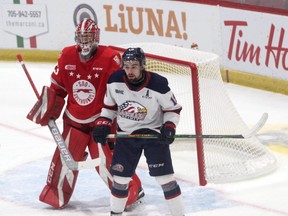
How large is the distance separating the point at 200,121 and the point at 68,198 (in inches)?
41.1

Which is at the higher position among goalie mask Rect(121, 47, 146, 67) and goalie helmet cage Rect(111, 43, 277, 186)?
goalie mask Rect(121, 47, 146, 67)

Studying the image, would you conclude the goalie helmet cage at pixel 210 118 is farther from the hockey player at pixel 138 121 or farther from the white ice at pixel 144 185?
the hockey player at pixel 138 121

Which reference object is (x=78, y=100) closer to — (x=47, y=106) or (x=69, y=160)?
(x=47, y=106)

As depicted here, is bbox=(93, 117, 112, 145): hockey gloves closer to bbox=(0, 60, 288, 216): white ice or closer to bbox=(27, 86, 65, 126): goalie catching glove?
bbox=(27, 86, 65, 126): goalie catching glove

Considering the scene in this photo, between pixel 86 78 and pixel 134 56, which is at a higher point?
pixel 134 56

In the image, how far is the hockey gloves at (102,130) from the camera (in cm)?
468

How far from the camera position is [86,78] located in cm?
510

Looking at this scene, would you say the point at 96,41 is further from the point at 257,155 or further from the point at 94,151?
the point at 257,155

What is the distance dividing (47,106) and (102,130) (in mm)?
647

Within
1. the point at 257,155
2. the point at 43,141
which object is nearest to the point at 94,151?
the point at 257,155

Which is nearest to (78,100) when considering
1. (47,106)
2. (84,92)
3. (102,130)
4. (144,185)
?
(84,92)

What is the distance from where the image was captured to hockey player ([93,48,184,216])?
459cm

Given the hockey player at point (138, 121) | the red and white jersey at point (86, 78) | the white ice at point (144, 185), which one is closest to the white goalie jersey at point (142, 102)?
the hockey player at point (138, 121)

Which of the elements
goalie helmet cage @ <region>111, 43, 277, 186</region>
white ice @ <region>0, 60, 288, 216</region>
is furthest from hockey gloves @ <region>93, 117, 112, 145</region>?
goalie helmet cage @ <region>111, 43, 277, 186</region>
